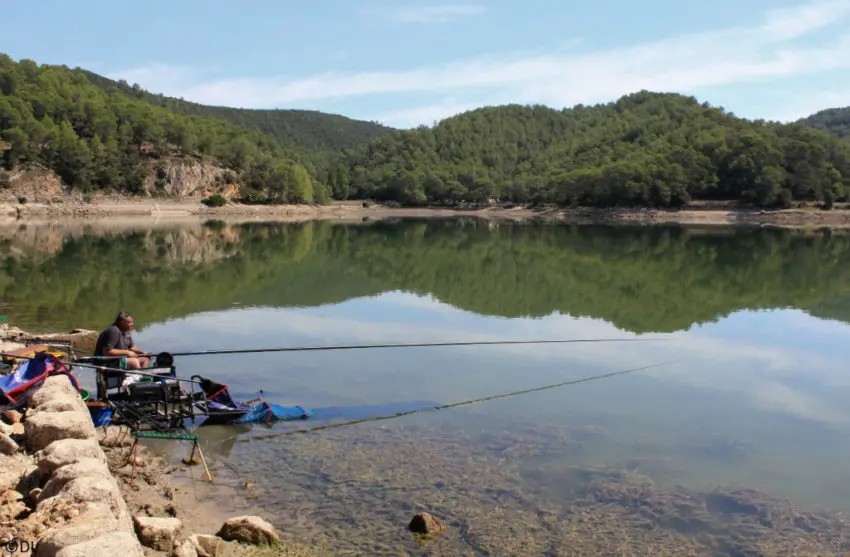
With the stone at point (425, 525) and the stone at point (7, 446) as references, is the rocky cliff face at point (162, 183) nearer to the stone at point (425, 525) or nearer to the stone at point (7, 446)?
the stone at point (7, 446)

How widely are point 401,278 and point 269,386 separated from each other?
17.7 metres

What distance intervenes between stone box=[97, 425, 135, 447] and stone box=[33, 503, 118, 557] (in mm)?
4370

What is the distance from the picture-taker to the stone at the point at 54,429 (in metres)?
7.59

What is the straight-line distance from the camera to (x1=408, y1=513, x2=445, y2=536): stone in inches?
296

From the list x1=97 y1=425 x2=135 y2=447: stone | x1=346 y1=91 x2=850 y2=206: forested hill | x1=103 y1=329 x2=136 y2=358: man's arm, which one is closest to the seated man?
x1=103 y1=329 x2=136 y2=358: man's arm

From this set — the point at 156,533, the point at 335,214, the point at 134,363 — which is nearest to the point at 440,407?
the point at 134,363

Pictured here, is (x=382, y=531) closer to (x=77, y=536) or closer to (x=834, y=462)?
(x=77, y=536)

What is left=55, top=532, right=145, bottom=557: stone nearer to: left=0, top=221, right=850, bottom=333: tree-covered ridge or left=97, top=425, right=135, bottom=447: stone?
left=97, top=425, right=135, bottom=447: stone

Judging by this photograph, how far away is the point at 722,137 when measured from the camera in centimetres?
10912

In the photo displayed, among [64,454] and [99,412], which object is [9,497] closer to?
[64,454]

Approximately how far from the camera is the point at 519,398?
1261cm

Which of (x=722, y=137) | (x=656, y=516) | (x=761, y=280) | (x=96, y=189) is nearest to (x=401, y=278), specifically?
(x=761, y=280)

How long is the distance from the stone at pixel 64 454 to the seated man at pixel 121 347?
3828mm

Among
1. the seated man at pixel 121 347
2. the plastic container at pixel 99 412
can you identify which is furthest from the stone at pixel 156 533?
the seated man at pixel 121 347
